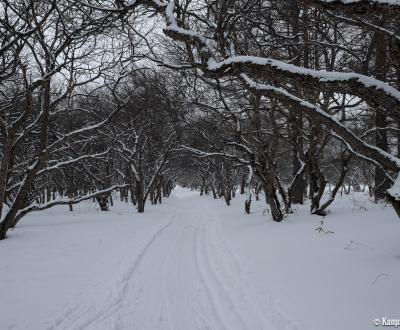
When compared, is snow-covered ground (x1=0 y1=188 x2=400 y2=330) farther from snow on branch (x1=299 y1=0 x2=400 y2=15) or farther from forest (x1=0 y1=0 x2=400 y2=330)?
snow on branch (x1=299 y1=0 x2=400 y2=15)

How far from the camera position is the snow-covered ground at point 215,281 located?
409 cm

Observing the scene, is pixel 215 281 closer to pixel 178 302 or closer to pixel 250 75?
pixel 178 302

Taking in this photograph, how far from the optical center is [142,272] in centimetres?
641

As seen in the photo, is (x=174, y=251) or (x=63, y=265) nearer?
(x=63, y=265)

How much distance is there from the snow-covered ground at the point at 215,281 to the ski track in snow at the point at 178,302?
0.6 inches

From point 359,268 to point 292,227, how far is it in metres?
4.32

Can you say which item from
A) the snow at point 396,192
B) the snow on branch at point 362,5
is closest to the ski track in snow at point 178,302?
the snow at point 396,192

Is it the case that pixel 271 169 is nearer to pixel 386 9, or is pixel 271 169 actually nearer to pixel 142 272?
pixel 142 272

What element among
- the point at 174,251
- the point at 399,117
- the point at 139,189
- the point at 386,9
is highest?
the point at 386,9

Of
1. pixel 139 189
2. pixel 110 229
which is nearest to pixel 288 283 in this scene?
pixel 110 229

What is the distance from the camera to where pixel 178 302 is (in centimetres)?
483

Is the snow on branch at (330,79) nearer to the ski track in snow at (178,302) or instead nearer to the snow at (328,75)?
the snow at (328,75)

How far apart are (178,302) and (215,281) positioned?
44.3 inches

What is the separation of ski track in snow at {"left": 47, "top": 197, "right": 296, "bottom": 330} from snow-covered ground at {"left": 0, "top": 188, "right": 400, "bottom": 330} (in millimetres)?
14
